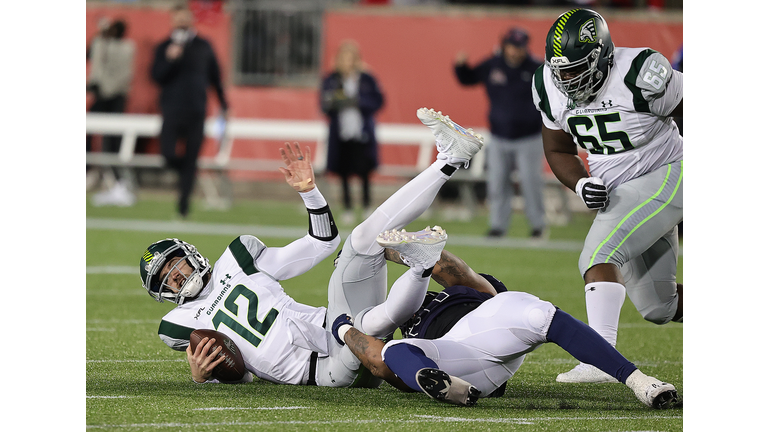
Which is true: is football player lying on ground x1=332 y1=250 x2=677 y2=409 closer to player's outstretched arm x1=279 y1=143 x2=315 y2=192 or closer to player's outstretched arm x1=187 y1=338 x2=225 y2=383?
player's outstretched arm x1=187 y1=338 x2=225 y2=383

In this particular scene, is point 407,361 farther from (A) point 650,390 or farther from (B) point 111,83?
(B) point 111,83

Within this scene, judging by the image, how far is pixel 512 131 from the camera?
9.20 m

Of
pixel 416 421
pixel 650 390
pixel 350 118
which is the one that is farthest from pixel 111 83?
pixel 650 390

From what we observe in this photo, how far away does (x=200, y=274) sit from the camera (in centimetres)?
382

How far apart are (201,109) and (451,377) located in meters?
7.43

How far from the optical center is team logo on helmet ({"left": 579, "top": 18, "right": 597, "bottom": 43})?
386cm

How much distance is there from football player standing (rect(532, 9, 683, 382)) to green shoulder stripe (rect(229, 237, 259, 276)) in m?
1.29

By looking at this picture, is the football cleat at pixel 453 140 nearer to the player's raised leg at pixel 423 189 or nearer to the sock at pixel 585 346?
the player's raised leg at pixel 423 189

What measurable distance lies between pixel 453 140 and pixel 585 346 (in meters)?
1.01

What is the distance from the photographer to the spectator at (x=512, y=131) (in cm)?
917

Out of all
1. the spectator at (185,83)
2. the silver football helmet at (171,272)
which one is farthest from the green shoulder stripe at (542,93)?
the spectator at (185,83)
